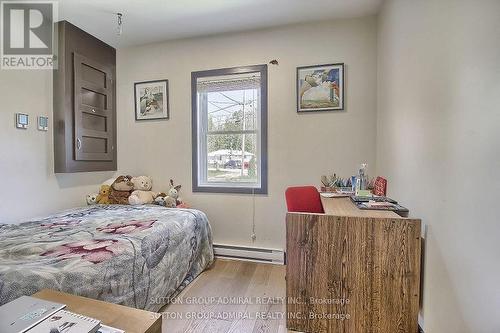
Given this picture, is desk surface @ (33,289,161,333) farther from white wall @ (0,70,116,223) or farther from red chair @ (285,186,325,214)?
white wall @ (0,70,116,223)

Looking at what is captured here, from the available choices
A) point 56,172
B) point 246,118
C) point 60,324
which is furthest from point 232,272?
point 56,172

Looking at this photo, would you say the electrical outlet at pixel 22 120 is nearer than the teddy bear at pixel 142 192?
Yes

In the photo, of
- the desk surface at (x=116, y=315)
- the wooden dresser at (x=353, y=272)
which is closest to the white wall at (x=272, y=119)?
the wooden dresser at (x=353, y=272)

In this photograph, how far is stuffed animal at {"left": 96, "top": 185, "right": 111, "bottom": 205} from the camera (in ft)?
9.65

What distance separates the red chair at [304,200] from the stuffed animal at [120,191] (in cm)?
207

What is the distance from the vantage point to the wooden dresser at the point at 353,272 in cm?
139

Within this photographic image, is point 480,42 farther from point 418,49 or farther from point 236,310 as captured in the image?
point 236,310

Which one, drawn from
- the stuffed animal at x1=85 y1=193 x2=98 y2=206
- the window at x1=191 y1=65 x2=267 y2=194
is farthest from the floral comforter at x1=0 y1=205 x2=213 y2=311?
the window at x1=191 y1=65 x2=267 y2=194

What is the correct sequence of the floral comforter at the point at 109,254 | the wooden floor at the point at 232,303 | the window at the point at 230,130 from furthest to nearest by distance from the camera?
the window at the point at 230,130
the wooden floor at the point at 232,303
the floral comforter at the point at 109,254

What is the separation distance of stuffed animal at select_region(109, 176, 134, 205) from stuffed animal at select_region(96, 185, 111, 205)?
0.13 feet

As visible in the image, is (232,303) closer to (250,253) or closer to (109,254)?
(250,253)

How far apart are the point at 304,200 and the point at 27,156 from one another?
8.65 feet
